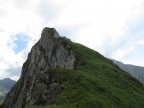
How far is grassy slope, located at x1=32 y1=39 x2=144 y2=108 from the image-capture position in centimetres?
5367

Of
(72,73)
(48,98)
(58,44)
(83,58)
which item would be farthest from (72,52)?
(48,98)

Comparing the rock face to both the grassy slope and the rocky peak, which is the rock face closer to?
the rocky peak

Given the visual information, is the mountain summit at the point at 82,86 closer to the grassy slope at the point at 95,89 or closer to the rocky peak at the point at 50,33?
the grassy slope at the point at 95,89

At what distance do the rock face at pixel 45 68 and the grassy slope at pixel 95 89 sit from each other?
2435 mm

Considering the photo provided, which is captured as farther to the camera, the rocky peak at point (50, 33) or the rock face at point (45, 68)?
the rocky peak at point (50, 33)

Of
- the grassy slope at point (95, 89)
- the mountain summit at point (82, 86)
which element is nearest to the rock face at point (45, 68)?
the mountain summit at point (82, 86)

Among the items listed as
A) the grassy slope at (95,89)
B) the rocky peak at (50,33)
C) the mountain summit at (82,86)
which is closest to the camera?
the grassy slope at (95,89)

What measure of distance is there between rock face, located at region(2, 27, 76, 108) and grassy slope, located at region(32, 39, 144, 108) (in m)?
2.44

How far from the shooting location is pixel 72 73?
2608 inches

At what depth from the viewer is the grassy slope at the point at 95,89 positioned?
53669mm

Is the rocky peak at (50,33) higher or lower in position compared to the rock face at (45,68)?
higher

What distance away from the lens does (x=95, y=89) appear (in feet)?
202

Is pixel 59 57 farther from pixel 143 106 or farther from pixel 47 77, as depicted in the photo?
pixel 143 106

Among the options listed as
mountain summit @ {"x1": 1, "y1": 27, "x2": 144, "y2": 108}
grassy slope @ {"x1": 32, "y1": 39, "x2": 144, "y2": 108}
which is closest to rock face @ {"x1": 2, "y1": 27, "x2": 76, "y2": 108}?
mountain summit @ {"x1": 1, "y1": 27, "x2": 144, "y2": 108}
